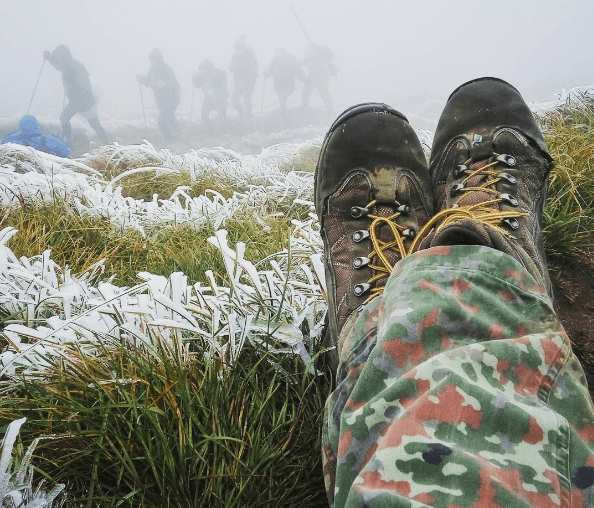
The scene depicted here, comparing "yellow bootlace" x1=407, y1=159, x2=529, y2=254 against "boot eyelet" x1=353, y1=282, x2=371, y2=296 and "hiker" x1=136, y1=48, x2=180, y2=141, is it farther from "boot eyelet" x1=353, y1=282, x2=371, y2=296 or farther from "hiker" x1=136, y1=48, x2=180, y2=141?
"hiker" x1=136, y1=48, x2=180, y2=141

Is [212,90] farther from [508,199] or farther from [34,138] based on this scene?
[508,199]

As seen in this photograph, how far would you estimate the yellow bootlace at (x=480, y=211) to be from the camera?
2.95 feet

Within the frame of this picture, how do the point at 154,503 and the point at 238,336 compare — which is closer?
the point at 154,503

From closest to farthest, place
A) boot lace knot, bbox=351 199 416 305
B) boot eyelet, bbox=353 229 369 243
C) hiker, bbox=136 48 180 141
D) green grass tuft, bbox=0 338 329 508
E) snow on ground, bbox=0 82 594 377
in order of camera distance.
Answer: green grass tuft, bbox=0 338 329 508
snow on ground, bbox=0 82 594 377
boot lace knot, bbox=351 199 416 305
boot eyelet, bbox=353 229 369 243
hiker, bbox=136 48 180 141

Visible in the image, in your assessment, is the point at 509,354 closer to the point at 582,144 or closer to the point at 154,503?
the point at 154,503

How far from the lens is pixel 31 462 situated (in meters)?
0.65

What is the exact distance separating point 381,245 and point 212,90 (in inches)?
996

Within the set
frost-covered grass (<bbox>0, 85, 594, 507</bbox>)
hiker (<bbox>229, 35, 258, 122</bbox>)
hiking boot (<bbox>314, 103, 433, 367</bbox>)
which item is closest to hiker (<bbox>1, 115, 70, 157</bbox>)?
frost-covered grass (<bbox>0, 85, 594, 507</bbox>)

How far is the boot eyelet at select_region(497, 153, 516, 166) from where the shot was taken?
125 centimetres

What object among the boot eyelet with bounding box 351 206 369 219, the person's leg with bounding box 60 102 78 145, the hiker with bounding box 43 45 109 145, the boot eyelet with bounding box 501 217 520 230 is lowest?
the boot eyelet with bounding box 501 217 520 230

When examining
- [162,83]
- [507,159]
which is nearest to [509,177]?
[507,159]

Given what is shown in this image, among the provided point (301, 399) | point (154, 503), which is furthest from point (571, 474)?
point (154, 503)

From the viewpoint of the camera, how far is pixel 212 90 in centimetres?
2409

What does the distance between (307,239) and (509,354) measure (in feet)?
3.19
